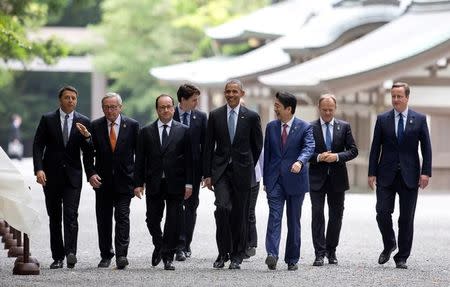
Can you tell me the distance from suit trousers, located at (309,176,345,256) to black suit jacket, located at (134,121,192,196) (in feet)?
4.94

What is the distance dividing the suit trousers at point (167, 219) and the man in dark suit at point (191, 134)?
0.80 meters

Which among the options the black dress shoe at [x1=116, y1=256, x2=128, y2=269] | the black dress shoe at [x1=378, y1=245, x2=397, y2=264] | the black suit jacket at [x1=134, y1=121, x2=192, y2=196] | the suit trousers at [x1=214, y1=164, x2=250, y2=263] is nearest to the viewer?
the black dress shoe at [x1=116, y1=256, x2=128, y2=269]

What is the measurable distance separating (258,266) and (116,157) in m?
1.82

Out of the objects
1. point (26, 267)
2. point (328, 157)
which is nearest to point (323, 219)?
point (328, 157)

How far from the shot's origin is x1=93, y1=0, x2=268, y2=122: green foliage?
214 ft

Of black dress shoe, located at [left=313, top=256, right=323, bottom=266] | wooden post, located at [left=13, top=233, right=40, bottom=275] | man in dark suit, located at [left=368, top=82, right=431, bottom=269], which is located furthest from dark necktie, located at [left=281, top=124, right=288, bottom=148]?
wooden post, located at [left=13, top=233, right=40, bottom=275]

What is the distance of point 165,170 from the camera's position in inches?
591

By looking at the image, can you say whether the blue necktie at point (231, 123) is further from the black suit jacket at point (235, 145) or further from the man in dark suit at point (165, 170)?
the man in dark suit at point (165, 170)

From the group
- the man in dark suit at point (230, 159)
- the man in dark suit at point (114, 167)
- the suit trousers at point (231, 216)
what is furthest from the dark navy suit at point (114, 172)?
the suit trousers at point (231, 216)

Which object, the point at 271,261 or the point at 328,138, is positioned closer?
the point at 271,261

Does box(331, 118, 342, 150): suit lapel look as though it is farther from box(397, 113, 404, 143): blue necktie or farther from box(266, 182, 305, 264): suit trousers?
box(266, 182, 305, 264): suit trousers

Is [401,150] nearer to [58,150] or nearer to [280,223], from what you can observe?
[280,223]

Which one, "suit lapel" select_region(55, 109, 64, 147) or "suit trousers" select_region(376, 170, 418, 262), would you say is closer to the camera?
"suit lapel" select_region(55, 109, 64, 147)

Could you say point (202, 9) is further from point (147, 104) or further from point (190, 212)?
point (190, 212)
